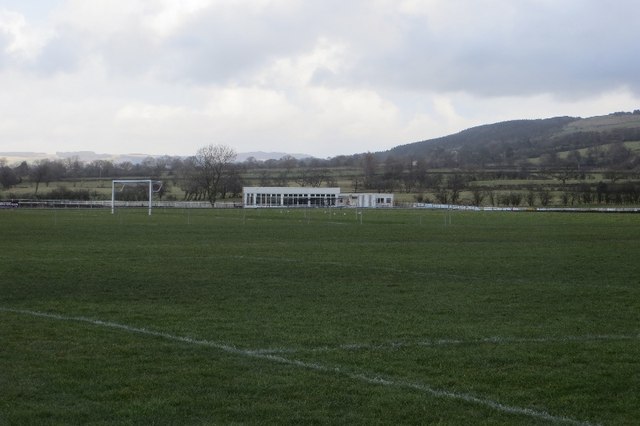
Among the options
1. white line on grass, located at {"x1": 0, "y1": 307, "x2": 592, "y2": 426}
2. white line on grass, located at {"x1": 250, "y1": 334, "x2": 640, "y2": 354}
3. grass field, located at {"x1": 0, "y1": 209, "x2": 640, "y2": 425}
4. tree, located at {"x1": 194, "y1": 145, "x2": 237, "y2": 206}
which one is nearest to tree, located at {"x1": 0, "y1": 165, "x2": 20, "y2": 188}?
tree, located at {"x1": 194, "y1": 145, "x2": 237, "y2": 206}

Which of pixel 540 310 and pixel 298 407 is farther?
pixel 540 310

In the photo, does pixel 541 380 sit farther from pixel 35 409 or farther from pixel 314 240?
pixel 314 240

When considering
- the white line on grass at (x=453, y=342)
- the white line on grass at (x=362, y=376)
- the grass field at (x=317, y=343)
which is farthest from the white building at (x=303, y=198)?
the white line on grass at (x=362, y=376)

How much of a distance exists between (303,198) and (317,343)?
116 meters

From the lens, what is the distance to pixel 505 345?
10.7 meters

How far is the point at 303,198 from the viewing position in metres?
127

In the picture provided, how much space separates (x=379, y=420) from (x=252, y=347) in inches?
140

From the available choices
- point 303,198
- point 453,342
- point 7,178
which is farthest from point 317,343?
point 7,178

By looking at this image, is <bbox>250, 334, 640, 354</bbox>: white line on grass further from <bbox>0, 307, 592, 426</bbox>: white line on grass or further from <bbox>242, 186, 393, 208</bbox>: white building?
<bbox>242, 186, 393, 208</bbox>: white building

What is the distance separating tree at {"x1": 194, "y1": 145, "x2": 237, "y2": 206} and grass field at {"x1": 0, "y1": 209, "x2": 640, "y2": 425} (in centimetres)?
11940

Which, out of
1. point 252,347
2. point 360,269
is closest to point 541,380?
point 252,347

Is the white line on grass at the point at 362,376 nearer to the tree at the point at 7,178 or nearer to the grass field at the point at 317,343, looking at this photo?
the grass field at the point at 317,343

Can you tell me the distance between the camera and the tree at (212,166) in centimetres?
14614

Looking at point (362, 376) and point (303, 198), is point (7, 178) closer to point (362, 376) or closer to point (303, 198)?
point (303, 198)
